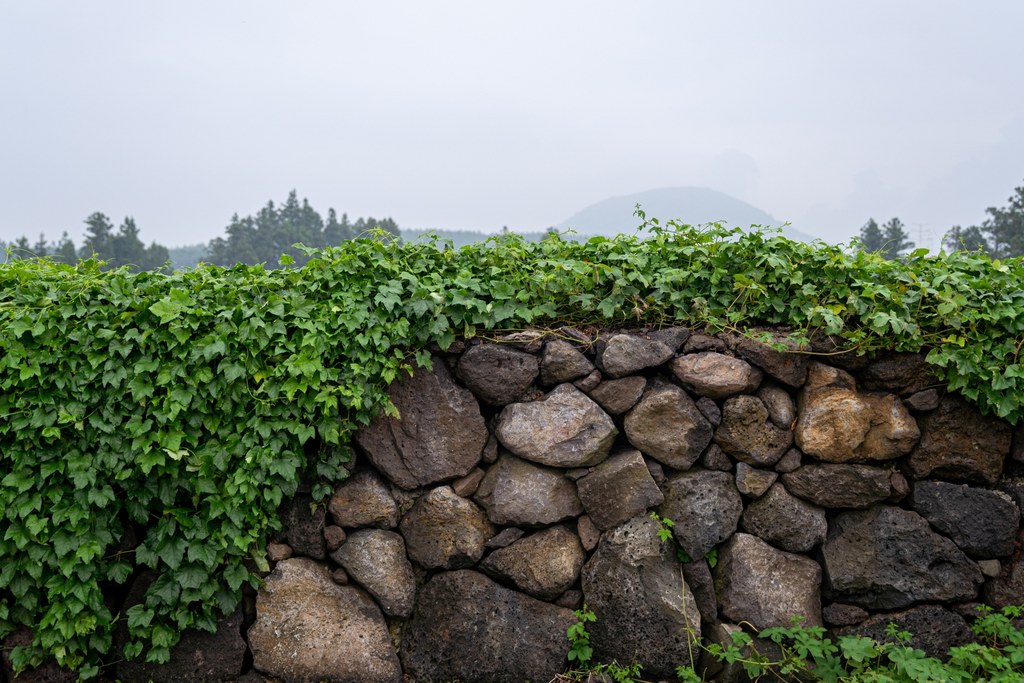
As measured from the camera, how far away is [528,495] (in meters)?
3.55

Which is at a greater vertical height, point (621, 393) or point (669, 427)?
point (621, 393)

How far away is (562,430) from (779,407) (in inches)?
43.2

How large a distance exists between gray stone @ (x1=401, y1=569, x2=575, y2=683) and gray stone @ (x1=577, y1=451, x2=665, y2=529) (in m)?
0.56

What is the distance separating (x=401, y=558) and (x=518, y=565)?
60cm

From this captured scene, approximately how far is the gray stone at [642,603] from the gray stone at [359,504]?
1128 millimetres

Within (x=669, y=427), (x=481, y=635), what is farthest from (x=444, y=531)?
(x=669, y=427)

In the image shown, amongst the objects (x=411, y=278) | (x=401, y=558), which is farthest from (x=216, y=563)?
(x=411, y=278)

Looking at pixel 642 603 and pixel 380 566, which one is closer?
pixel 642 603

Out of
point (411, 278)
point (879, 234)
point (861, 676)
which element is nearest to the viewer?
point (861, 676)

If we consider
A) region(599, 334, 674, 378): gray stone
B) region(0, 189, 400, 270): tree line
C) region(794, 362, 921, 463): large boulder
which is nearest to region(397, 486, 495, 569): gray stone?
region(599, 334, 674, 378): gray stone

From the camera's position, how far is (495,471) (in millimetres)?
3604

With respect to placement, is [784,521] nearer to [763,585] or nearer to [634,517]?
[763,585]

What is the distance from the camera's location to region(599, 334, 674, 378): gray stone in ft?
11.4

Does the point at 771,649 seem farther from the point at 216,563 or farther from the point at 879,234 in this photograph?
the point at 879,234
